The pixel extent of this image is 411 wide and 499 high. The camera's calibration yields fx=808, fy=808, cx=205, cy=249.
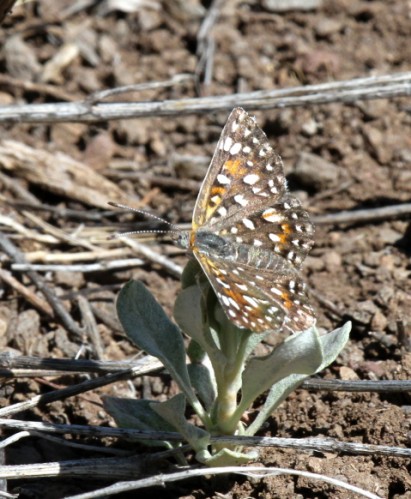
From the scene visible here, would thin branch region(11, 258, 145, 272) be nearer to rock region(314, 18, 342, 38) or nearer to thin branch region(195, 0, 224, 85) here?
thin branch region(195, 0, 224, 85)

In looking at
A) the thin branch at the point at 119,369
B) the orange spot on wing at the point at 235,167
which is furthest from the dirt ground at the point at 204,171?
the orange spot on wing at the point at 235,167

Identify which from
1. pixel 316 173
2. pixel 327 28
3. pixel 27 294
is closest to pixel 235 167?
pixel 27 294

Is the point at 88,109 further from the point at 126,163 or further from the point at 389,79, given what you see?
the point at 389,79

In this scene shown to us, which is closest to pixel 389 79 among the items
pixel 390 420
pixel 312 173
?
pixel 312 173

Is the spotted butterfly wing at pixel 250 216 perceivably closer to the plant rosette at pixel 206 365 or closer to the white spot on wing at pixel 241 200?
the white spot on wing at pixel 241 200

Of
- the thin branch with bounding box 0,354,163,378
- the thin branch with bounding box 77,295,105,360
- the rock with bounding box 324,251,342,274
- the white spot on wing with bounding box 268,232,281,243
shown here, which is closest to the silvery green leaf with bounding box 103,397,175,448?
the thin branch with bounding box 0,354,163,378
